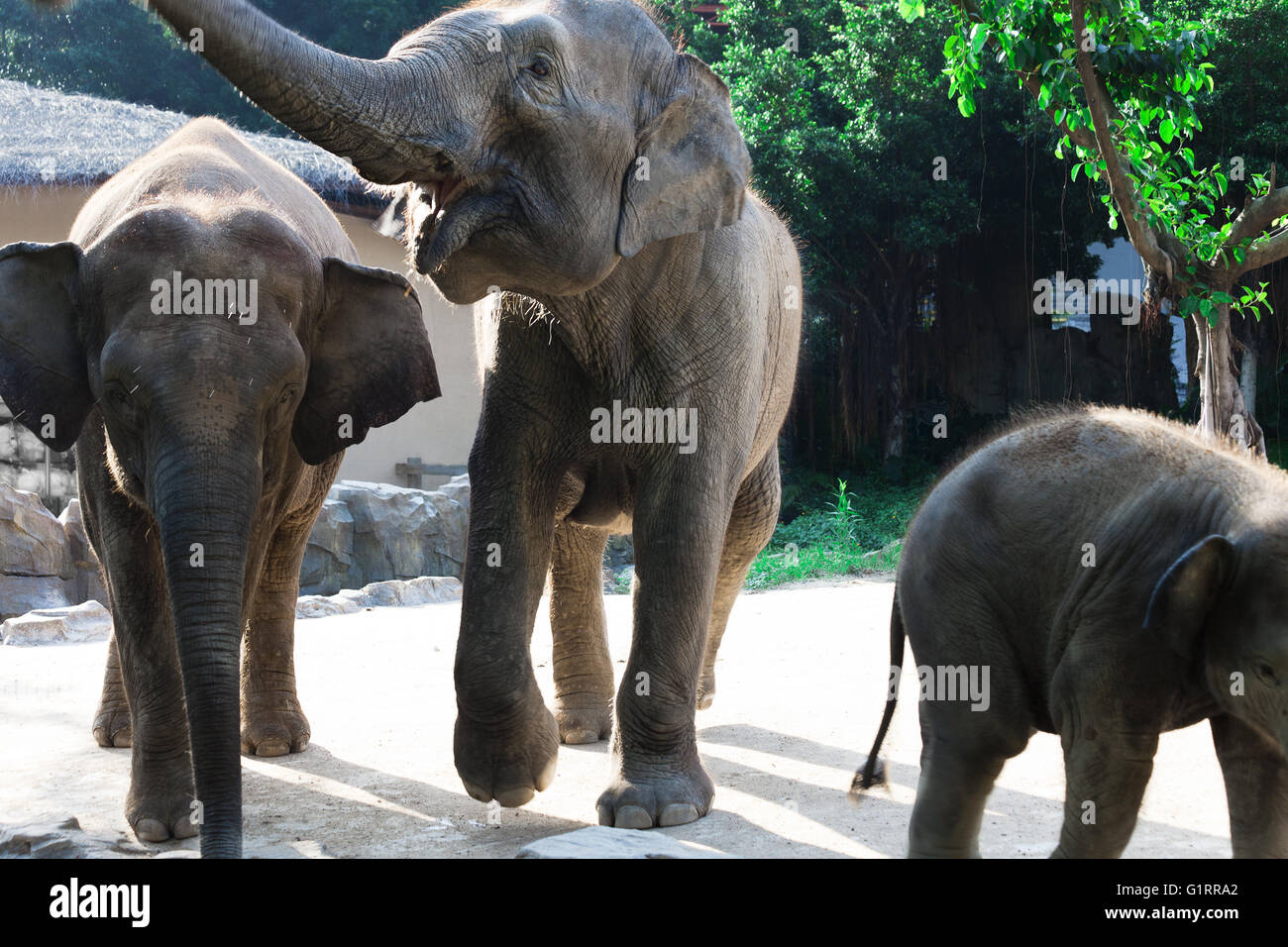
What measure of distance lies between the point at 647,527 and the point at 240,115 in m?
27.4

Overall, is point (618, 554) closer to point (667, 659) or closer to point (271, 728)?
point (271, 728)

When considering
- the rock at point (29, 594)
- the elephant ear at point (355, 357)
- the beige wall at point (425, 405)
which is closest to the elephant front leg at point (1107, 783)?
the elephant ear at point (355, 357)

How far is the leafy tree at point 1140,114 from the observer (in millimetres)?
7855

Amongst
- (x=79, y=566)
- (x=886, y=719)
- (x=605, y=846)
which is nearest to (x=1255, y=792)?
(x=886, y=719)

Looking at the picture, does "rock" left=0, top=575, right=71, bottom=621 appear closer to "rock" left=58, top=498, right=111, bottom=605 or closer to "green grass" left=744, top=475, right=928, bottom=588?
"rock" left=58, top=498, right=111, bottom=605

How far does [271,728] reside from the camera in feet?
18.2

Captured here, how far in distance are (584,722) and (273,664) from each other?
130 centimetres

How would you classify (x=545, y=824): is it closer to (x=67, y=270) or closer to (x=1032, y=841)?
(x=1032, y=841)

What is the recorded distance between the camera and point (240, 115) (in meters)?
29.4

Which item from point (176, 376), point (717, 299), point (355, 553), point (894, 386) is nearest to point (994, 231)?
point (894, 386)

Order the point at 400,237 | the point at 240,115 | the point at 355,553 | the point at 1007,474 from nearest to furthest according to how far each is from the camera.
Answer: the point at 1007,474
the point at 400,237
the point at 355,553
the point at 240,115

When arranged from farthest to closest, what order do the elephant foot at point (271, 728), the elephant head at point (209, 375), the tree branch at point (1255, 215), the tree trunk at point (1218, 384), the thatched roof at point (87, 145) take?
1. the thatched roof at point (87, 145)
2. the tree trunk at point (1218, 384)
3. the tree branch at point (1255, 215)
4. the elephant foot at point (271, 728)
5. the elephant head at point (209, 375)

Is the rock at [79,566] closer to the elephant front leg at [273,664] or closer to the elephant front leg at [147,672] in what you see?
the elephant front leg at [273,664]

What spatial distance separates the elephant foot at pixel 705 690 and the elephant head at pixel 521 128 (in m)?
2.56
